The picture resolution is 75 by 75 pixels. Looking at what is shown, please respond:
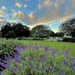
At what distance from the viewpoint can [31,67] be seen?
3268mm

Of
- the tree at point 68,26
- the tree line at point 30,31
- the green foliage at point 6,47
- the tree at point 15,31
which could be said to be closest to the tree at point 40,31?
the tree line at point 30,31

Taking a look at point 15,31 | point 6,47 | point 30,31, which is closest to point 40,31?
point 30,31

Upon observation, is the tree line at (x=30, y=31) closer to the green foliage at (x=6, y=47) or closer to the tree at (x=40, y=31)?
the tree at (x=40, y=31)

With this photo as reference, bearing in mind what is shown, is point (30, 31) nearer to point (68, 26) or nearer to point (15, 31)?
point (15, 31)

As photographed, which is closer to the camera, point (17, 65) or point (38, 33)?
point (17, 65)

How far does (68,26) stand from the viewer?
209 ft

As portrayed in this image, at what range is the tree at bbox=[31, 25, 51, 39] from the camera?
244 feet

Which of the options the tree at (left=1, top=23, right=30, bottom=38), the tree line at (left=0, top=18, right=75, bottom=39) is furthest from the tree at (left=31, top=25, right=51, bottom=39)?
the tree at (left=1, top=23, right=30, bottom=38)

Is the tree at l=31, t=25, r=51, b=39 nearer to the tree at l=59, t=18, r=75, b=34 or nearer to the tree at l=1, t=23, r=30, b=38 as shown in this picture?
the tree at l=1, t=23, r=30, b=38

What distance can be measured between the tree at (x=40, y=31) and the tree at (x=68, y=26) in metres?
12.1

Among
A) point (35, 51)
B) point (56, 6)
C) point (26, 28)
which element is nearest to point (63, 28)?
point (26, 28)

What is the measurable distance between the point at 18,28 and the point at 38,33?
9646mm

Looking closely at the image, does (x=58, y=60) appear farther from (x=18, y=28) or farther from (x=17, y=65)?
(x=18, y=28)

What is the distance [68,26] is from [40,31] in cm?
1604
